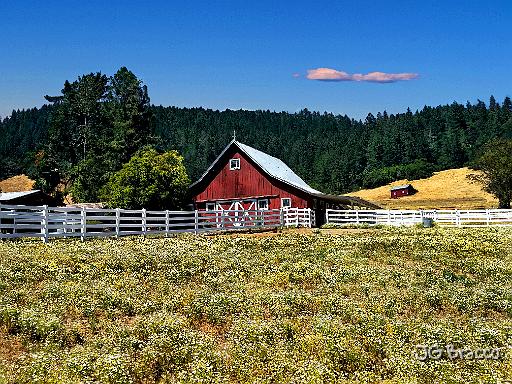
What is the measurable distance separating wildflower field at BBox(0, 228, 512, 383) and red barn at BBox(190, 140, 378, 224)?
26.5m

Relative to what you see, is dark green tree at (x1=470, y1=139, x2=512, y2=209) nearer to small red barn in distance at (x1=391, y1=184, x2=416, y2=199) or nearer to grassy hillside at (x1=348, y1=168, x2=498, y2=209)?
grassy hillside at (x1=348, y1=168, x2=498, y2=209)

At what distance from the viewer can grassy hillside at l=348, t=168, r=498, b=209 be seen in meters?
109

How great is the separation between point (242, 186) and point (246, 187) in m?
0.42

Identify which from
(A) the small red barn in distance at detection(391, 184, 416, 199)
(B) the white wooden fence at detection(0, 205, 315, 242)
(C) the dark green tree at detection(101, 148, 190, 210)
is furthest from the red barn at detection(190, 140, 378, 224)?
(A) the small red barn in distance at detection(391, 184, 416, 199)

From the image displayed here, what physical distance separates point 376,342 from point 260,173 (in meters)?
39.8

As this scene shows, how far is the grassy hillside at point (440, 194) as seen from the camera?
109 meters

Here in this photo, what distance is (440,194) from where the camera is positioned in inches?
5069

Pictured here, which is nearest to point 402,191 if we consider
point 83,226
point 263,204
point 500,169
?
point 500,169

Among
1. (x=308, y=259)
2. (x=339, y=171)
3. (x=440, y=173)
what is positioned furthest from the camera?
(x=339, y=171)

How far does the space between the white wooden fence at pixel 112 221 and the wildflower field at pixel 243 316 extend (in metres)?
2.20

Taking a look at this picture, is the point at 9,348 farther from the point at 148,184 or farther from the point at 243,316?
the point at 148,184

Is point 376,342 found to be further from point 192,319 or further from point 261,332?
point 192,319

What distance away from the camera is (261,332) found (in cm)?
1134

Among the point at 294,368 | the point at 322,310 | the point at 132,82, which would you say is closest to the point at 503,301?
the point at 322,310
